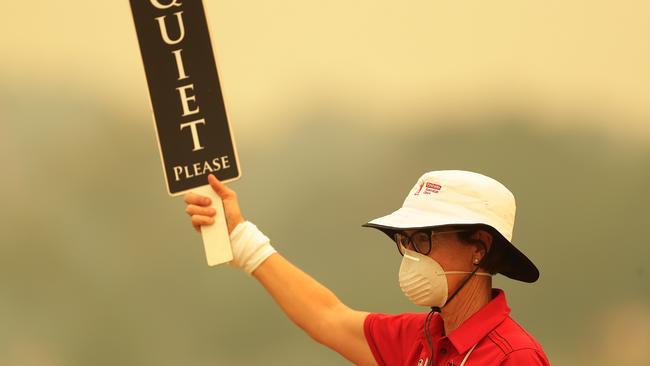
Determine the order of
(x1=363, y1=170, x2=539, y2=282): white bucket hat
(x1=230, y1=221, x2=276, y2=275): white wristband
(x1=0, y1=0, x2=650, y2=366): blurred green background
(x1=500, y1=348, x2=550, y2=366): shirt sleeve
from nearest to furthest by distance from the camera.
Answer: (x1=500, y1=348, x2=550, y2=366): shirt sleeve
(x1=363, y1=170, x2=539, y2=282): white bucket hat
(x1=230, y1=221, x2=276, y2=275): white wristband
(x1=0, y1=0, x2=650, y2=366): blurred green background

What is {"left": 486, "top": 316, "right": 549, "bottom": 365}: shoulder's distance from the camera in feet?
5.69

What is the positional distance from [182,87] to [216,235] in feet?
1.16

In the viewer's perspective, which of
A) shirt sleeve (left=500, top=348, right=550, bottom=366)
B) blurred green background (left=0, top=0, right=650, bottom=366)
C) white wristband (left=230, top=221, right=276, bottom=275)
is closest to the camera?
shirt sleeve (left=500, top=348, right=550, bottom=366)

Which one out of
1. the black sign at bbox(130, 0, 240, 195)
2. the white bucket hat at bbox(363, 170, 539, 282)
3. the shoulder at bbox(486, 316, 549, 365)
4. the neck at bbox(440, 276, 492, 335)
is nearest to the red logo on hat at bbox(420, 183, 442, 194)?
the white bucket hat at bbox(363, 170, 539, 282)

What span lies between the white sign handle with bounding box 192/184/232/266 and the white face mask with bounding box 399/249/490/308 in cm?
42

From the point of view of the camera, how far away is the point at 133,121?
2734 mm

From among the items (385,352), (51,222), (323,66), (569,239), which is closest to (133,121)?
(51,222)

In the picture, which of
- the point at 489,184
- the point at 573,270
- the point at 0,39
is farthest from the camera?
the point at 573,270

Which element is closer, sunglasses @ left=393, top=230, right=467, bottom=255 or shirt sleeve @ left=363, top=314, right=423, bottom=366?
sunglasses @ left=393, top=230, right=467, bottom=255

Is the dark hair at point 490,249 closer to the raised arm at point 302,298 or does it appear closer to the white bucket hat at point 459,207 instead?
the white bucket hat at point 459,207

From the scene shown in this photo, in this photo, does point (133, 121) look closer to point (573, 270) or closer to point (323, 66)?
point (323, 66)

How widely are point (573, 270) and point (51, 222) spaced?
1.84 m

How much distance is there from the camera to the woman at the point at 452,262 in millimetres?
1817

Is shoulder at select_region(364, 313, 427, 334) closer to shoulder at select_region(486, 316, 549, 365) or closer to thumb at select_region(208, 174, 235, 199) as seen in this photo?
shoulder at select_region(486, 316, 549, 365)
